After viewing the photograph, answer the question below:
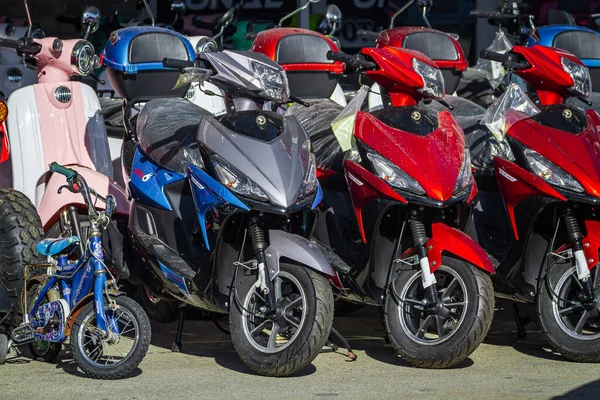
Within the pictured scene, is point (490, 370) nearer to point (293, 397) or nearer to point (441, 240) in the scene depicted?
point (441, 240)

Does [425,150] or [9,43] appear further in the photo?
[9,43]

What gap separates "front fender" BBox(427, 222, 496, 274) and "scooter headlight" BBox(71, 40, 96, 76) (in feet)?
8.28

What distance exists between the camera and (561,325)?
577cm

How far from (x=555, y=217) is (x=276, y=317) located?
151cm

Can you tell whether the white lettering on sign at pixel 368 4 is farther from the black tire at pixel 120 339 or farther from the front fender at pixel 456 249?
the black tire at pixel 120 339

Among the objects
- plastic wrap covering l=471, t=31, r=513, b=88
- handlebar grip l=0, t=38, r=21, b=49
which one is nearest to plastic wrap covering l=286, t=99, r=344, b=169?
handlebar grip l=0, t=38, r=21, b=49

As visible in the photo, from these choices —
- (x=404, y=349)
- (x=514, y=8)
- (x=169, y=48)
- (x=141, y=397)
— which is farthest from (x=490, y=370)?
(x=514, y=8)

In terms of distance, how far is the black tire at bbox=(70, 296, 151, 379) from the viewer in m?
5.37

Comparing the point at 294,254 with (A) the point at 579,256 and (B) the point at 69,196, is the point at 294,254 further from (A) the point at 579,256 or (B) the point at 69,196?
(B) the point at 69,196

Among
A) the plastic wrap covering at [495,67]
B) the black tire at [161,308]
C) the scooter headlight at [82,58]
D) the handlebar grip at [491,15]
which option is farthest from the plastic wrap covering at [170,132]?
the plastic wrap covering at [495,67]

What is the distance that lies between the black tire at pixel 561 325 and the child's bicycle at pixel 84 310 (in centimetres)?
183

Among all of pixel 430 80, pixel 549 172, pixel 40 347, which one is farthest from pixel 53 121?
pixel 549 172

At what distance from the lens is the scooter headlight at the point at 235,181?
539 cm

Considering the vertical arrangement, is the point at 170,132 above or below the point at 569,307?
above
